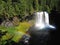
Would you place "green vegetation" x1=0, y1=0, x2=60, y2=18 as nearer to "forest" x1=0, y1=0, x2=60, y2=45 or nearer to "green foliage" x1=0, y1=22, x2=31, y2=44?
"forest" x1=0, y1=0, x2=60, y2=45

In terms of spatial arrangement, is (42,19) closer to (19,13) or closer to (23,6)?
(23,6)

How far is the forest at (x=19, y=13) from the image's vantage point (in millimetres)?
16919

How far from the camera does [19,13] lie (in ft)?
61.5

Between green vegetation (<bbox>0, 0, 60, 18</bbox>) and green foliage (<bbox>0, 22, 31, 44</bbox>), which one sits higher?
green vegetation (<bbox>0, 0, 60, 18</bbox>)

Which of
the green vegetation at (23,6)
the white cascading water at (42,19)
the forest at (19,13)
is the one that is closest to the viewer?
the forest at (19,13)

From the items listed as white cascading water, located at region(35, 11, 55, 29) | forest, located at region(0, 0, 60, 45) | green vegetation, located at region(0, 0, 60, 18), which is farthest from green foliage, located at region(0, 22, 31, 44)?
white cascading water, located at region(35, 11, 55, 29)

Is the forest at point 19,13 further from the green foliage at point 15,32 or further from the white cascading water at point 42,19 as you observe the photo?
the white cascading water at point 42,19

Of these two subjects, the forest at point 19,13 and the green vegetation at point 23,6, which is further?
the green vegetation at point 23,6

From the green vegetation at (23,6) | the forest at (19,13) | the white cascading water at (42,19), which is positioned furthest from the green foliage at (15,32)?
the white cascading water at (42,19)

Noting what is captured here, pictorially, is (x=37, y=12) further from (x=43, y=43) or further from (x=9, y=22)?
(x=43, y=43)

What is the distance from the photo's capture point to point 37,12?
1978 centimetres

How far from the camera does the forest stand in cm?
1692

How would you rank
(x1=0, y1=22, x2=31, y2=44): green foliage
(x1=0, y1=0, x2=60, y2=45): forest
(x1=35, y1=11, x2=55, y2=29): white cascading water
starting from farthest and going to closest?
(x1=35, y1=11, x2=55, y2=29): white cascading water
(x1=0, y1=0, x2=60, y2=45): forest
(x1=0, y1=22, x2=31, y2=44): green foliage

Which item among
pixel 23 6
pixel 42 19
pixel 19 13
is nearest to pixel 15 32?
pixel 19 13
